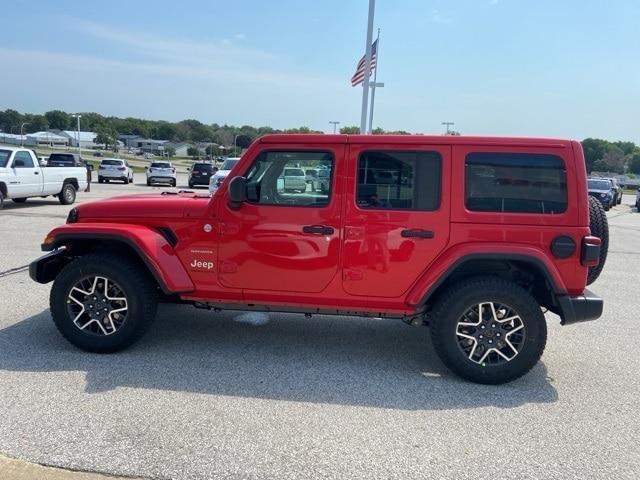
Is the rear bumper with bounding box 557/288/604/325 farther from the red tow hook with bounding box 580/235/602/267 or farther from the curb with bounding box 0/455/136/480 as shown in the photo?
the curb with bounding box 0/455/136/480

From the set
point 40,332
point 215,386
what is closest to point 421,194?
point 215,386

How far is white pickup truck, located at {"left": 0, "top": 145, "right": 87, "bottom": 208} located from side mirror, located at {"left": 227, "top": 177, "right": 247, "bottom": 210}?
1282cm

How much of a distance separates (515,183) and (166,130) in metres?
148

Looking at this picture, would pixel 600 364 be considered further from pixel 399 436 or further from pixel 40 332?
pixel 40 332

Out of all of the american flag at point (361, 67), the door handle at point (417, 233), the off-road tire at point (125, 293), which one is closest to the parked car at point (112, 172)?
the american flag at point (361, 67)

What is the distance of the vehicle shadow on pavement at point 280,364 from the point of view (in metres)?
3.98

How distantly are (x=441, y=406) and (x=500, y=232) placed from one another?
1422 millimetres

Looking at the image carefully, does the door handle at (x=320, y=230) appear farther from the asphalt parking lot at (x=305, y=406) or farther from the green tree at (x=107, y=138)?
the green tree at (x=107, y=138)

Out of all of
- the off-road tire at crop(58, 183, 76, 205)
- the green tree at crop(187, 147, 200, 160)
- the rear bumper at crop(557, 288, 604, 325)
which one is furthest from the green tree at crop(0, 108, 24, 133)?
the rear bumper at crop(557, 288, 604, 325)

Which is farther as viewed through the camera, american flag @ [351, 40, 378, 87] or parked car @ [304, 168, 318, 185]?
american flag @ [351, 40, 378, 87]

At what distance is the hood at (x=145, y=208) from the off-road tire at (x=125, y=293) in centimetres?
39

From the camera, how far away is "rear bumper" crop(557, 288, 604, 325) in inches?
164

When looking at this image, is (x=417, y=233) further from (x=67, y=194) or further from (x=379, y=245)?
(x=67, y=194)

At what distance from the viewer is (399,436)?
338cm
